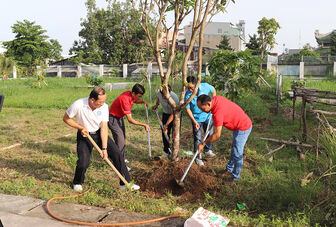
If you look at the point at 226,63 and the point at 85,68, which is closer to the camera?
the point at 226,63

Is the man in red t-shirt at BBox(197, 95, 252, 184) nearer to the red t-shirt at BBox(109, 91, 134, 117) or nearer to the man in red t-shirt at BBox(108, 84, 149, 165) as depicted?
the man in red t-shirt at BBox(108, 84, 149, 165)

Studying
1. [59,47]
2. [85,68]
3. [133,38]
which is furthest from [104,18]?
[59,47]

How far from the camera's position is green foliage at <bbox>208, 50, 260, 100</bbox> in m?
7.85

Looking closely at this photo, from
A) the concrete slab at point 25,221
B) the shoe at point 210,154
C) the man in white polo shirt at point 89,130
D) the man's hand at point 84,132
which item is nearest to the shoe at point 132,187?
the man in white polo shirt at point 89,130

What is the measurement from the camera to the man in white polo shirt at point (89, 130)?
426 centimetres

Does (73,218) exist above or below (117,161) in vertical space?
below

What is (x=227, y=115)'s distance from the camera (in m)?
4.48

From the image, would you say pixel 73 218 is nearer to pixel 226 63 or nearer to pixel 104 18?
pixel 226 63

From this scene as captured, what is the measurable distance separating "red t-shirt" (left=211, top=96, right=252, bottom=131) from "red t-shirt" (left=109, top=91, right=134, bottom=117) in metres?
1.40

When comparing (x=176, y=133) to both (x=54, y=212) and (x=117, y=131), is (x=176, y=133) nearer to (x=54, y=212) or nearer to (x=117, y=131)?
(x=117, y=131)

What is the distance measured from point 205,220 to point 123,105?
2.48 m

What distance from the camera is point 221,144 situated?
22.2 ft

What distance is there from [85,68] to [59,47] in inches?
507

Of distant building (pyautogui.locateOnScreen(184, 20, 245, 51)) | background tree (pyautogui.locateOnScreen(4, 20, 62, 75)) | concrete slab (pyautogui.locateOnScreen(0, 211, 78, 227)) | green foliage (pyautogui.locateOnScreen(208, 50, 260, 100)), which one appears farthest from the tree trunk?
distant building (pyautogui.locateOnScreen(184, 20, 245, 51))
